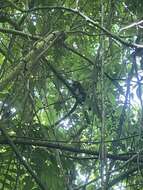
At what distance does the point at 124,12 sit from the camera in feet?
6.66

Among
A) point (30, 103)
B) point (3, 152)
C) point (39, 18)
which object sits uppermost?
point (39, 18)

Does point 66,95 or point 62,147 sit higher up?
point 66,95

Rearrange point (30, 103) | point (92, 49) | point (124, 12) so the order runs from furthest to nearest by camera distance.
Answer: point (92, 49)
point (124, 12)
point (30, 103)

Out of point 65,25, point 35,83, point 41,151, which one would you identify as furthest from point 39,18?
point 41,151

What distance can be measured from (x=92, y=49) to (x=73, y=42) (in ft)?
0.57

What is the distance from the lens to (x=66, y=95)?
2.17 meters

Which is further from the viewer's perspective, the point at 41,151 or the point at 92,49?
the point at 92,49

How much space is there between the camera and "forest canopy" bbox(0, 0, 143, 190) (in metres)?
1.43

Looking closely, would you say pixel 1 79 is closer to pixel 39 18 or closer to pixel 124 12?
pixel 39 18

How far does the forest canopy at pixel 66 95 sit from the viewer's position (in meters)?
1.43

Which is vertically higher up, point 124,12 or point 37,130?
point 124,12

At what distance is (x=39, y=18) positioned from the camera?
1.90m

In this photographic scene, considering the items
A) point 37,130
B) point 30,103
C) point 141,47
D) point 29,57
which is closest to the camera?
point 141,47

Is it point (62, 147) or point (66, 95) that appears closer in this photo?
point (62, 147)
